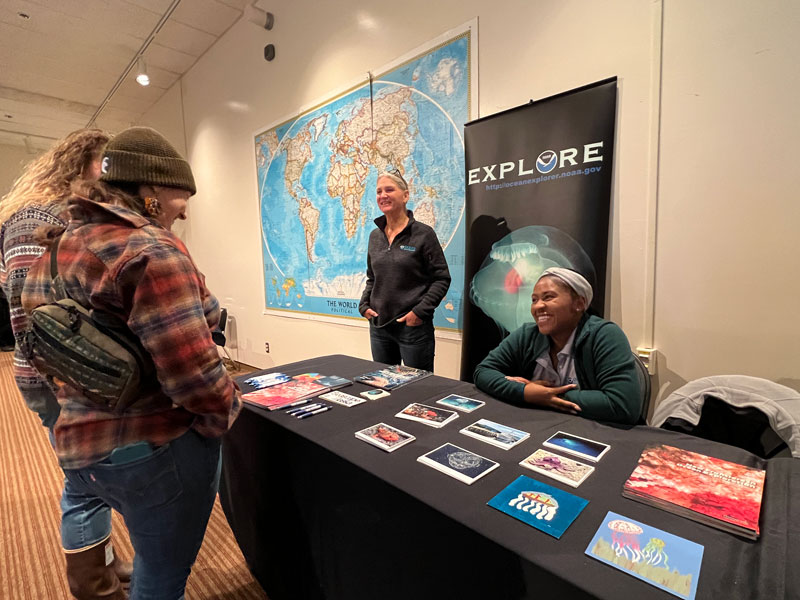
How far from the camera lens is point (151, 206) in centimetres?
86

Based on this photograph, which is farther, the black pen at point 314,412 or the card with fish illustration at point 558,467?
the black pen at point 314,412

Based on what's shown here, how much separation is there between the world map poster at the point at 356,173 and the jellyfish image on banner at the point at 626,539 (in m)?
1.95

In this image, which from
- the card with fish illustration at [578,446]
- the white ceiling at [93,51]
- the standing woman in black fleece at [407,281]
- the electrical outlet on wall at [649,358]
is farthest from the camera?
the white ceiling at [93,51]

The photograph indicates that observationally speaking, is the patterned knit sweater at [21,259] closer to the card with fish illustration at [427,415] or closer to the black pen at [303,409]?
the black pen at [303,409]

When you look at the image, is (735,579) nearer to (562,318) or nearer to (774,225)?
(562,318)

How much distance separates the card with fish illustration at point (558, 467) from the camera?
2.71 ft

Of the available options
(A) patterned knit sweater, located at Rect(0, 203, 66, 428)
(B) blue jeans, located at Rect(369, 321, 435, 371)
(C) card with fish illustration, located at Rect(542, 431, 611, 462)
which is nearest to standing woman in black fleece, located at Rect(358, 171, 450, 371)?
(B) blue jeans, located at Rect(369, 321, 435, 371)

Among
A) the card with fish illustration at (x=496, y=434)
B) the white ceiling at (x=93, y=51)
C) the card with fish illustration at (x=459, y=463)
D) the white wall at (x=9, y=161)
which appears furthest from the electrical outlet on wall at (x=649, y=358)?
the white wall at (x=9, y=161)

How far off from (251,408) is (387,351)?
3.53ft

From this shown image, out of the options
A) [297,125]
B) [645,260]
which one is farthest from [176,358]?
[297,125]

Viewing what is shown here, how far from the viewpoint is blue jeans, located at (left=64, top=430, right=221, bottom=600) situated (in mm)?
806

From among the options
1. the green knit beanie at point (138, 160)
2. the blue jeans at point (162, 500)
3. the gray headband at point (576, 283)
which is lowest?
the blue jeans at point (162, 500)

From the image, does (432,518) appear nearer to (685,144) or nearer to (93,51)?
(685,144)

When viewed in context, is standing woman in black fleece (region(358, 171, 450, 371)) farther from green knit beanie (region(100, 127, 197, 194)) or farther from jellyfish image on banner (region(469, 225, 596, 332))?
green knit beanie (region(100, 127, 197, 194))
